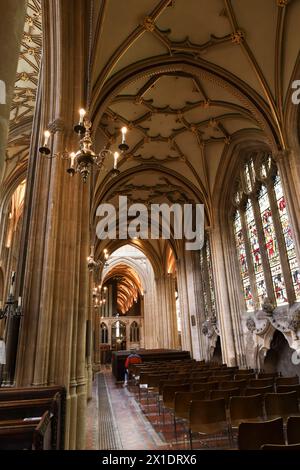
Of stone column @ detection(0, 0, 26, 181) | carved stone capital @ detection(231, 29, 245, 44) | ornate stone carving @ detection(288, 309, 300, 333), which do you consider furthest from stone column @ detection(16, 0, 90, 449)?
ornate stone carving @ detection(288, 309, 300, 333)

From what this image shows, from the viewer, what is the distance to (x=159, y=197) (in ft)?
55.7

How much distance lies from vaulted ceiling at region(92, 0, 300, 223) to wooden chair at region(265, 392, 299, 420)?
7036 millimetres

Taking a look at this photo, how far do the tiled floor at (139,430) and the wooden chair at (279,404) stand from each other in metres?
1.01

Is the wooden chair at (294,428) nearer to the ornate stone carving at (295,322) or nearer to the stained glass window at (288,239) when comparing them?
the ornate stone carving at (295,322)

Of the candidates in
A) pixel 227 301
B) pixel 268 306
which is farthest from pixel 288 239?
pixel 227 301

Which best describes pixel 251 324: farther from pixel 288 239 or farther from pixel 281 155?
pixel 281 155

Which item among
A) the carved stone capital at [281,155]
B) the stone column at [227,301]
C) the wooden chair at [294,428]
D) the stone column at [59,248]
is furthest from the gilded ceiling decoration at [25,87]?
the wooden chair at [294,428]

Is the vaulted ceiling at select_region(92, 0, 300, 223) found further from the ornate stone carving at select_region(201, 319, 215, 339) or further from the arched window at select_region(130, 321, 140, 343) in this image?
the arched window at select_region(130, 321, 140, 343)

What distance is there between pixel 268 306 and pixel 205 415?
21.0 feet

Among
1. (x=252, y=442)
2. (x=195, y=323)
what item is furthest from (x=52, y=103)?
(x=195, y=323)

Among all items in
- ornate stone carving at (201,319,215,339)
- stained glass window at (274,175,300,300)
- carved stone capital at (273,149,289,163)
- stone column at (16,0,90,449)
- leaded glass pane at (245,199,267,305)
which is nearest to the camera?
stone column at (16,0,90,449)

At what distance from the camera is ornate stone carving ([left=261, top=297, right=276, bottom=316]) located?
368 inches

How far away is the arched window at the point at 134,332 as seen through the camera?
1277 inches
